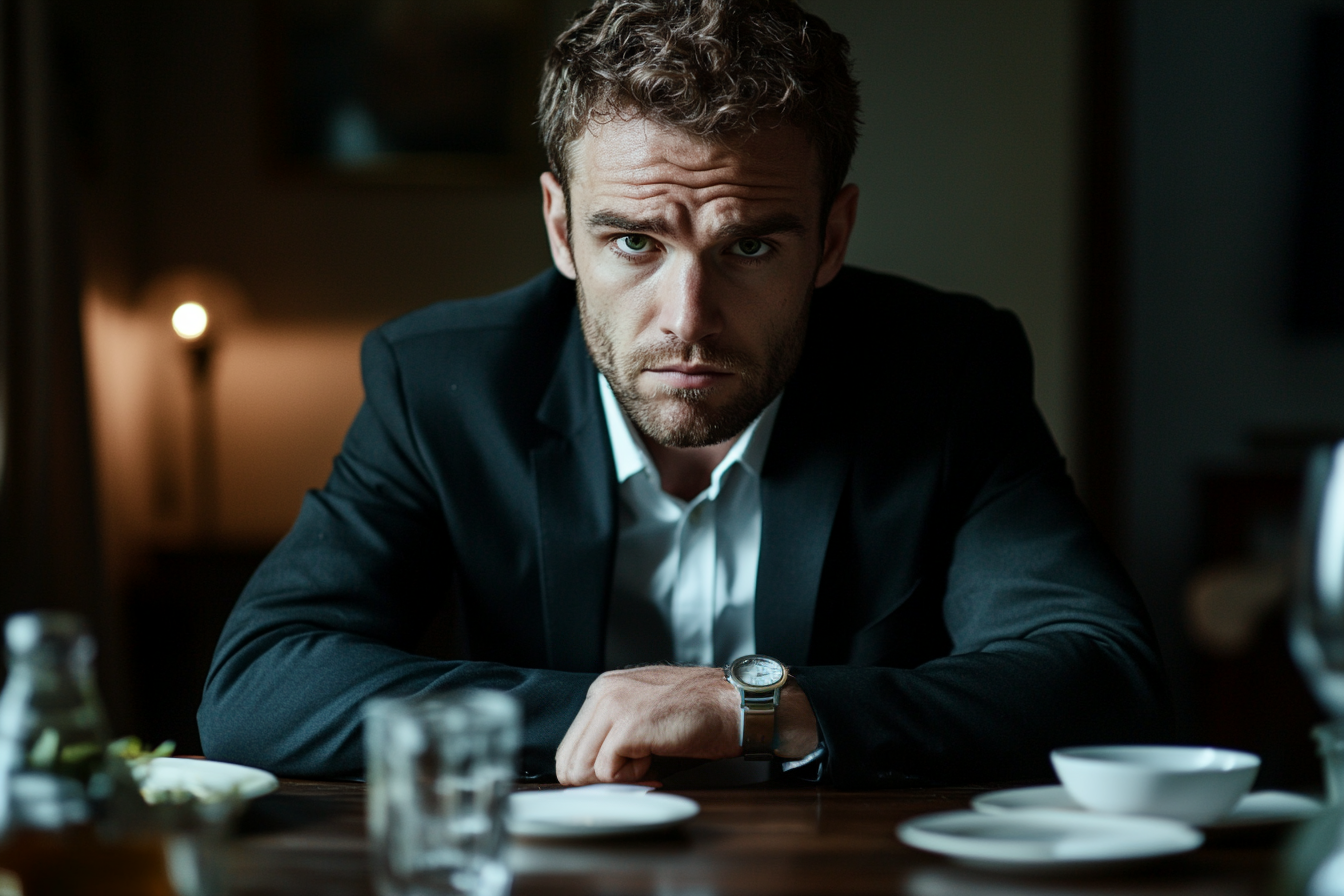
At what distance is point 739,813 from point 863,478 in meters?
0.69

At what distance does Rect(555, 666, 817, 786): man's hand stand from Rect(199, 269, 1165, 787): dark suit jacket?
249mm

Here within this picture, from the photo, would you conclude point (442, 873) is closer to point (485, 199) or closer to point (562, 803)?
point (562, 803)

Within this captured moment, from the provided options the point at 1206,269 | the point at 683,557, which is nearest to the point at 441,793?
the point at 683,557

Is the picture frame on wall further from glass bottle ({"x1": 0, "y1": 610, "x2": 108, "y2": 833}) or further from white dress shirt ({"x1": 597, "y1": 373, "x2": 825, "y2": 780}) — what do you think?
glass bottle ({"x1": 0, "y1": 610, "x2": 108, "y2": 833})

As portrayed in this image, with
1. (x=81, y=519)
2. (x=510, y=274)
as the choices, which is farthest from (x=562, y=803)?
(x=510, y=274)

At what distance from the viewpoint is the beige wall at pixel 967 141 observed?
3.98 meters

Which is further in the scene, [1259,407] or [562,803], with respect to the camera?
[1259,407]

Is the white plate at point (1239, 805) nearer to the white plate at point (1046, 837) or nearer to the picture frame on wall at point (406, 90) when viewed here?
the white plate at point (1046, 837)

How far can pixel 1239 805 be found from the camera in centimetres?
94

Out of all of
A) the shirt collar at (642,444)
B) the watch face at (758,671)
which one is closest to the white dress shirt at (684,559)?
the shirt collar at (642,444)

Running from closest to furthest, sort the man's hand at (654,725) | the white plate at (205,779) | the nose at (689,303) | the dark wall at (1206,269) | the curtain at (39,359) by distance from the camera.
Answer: the white plate at (205,779), the man's hand at (654,725), the nose at (689,303), the curtain at (39,359), the dark wall at (1206,269)

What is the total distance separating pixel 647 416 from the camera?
1502mm

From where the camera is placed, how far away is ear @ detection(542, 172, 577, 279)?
1.65m

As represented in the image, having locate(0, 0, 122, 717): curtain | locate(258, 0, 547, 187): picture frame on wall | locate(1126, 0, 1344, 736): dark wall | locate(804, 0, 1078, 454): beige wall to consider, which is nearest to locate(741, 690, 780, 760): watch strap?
locate(0, 0, 122, 717): curtain
